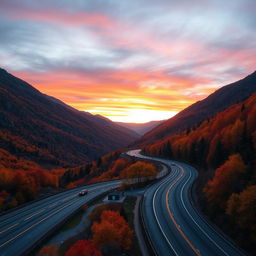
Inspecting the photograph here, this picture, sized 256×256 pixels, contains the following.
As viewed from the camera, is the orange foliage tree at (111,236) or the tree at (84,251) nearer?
the tree at (84,251)

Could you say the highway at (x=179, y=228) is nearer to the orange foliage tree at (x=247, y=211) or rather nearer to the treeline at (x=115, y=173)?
the orange foliage tree at (x=247, y=211)

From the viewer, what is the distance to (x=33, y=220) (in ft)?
148

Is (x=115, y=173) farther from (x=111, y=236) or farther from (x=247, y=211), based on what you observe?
(x=247, y=211)

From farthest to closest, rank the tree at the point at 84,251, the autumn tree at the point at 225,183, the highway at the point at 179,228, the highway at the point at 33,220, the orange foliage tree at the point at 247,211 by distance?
1. the autumn tree at the point at 225,183
2. the highway at the point at 33,220
3. the orange foliage tree at the point at 247,211
4. the highway at the point at 179,228
5. the tree at the point at 84,251

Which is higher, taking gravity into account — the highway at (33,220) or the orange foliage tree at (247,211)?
the orange foliage tree at (247,211)

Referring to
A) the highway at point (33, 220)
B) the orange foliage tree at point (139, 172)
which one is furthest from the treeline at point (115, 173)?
the highway at point (33, 220)

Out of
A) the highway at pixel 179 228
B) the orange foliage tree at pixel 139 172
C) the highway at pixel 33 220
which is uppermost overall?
the orange foliage tree at pixel 139 172

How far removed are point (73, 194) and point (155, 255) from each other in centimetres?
4219

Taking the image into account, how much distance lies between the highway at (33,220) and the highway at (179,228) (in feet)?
55.6

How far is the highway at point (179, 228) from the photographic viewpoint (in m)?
31.4

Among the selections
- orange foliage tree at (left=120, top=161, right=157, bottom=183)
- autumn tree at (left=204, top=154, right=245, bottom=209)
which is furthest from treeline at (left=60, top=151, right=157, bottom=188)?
autumn tree at (left=204, top=154, right=245, bottom=209)

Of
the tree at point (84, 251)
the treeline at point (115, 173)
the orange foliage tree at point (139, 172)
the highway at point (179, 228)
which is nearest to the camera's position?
the tree at point (84, 251)

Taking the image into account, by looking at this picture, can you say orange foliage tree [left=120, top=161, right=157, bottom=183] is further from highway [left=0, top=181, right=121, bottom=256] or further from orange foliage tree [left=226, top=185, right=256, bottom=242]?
orange foliage tree [left=226, top=185, right=256, bottom=242]

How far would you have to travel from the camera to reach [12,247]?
34.4 meters
